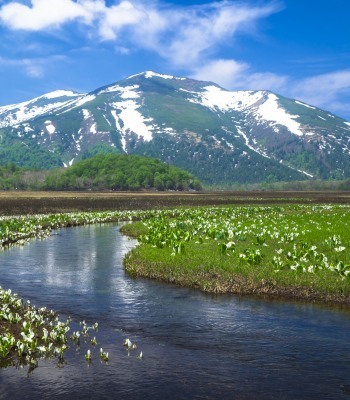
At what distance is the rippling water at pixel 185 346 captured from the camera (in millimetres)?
11781

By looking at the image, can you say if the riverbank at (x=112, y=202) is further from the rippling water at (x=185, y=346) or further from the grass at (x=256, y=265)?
the rippling water at (x=185, y=346)

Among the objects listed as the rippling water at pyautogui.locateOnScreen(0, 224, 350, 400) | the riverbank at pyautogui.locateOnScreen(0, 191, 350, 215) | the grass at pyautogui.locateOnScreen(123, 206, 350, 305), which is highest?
the riverbank at pyautogui.locateOnScreen(0, 191, 350, 215)

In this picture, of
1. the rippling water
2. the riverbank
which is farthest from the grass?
the riverbank

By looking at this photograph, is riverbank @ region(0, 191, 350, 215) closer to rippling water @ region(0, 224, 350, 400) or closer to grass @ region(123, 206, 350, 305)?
grass @ region(123, 206, 350, 305)

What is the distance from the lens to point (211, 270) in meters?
23.7

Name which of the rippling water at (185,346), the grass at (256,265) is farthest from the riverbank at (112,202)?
the rippling water at (185,346)

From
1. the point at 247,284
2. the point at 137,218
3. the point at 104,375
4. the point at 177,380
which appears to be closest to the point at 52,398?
the point at 104,375

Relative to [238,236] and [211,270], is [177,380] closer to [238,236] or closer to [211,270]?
[211,270]

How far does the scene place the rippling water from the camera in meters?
11.8

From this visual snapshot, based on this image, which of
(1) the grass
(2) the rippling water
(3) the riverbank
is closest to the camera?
(2) the rippling water

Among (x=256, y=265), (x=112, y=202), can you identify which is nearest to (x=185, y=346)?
(x=256, y=265)

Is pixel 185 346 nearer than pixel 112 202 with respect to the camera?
Yes

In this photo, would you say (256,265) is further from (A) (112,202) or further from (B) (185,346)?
(A) (112,202)

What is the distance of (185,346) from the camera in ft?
48.6
